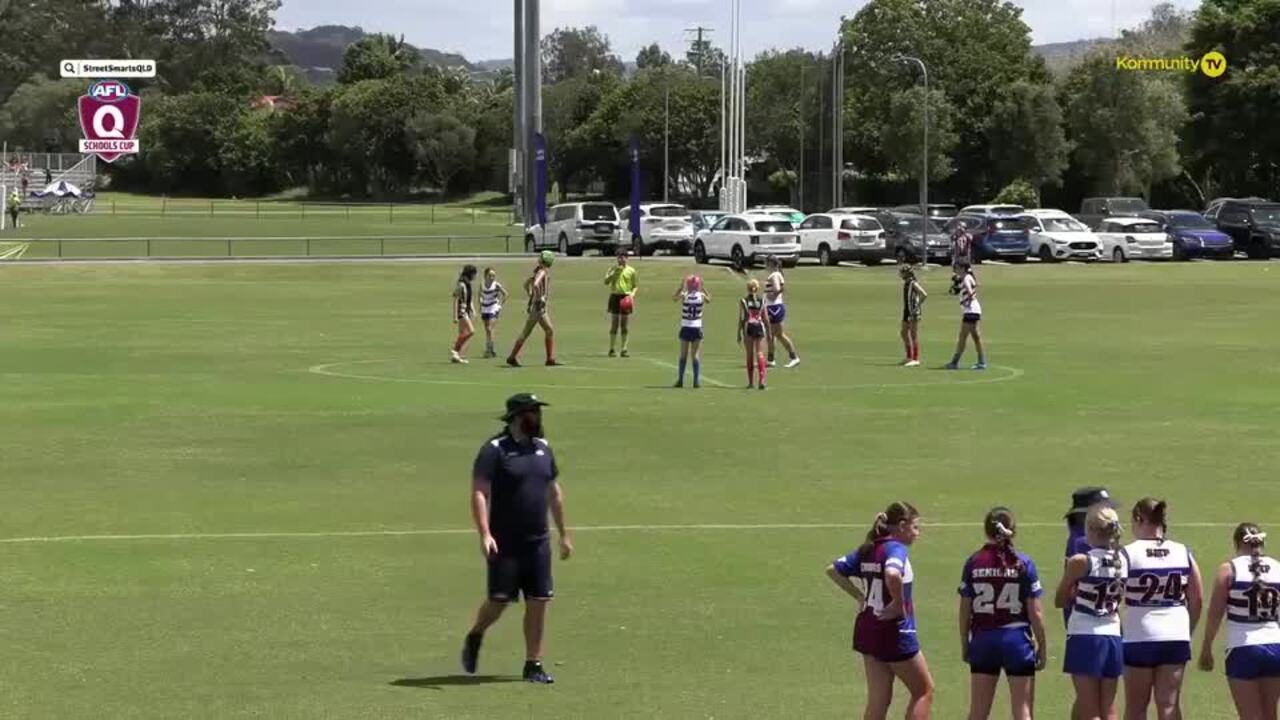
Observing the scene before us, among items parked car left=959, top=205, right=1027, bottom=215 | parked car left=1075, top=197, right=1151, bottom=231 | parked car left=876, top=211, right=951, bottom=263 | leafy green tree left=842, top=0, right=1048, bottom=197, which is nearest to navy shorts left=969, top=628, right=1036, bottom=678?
parked car left=876, top=211, right=951, bottom=263

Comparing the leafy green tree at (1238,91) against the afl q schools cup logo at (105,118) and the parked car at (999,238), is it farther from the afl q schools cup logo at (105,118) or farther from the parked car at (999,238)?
the afl q schools cup logo at (105,118)

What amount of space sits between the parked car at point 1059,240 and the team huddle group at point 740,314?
34.4m

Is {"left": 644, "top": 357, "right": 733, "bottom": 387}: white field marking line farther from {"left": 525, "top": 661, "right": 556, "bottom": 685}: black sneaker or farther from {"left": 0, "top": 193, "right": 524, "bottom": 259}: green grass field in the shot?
{"left": 0, "top": 193, "right": 524, "bottom": 259}: green grass field

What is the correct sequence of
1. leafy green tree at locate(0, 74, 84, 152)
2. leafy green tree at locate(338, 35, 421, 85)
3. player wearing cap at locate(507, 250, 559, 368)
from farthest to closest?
leafy green tree at locate(338, 35, 421, 85), leafy green tree at locate(0, 74, 84, 152), player wearing cap at locate(507, 250, 559, 368)

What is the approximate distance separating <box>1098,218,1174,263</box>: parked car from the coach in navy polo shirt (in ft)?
192

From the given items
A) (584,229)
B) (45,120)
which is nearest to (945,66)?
(584,229)

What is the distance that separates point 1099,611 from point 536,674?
12.5 ft

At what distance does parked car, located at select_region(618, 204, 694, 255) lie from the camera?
69875 mm

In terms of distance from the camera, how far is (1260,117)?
87250 millimetres

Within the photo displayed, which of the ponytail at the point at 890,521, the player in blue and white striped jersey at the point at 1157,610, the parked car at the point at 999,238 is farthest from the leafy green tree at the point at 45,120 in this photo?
the player in blue and white striped jersey at the point at 1157,610

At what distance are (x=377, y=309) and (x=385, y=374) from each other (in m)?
16.5

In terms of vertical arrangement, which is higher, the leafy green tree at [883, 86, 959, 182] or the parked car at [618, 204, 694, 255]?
the leafy green tree at [883, 86, 959, 182]

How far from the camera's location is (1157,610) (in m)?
9.45

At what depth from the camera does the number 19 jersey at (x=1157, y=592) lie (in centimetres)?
937
